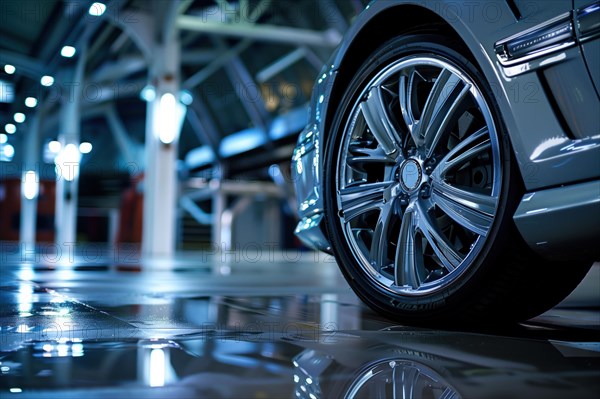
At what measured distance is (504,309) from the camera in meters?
2.11

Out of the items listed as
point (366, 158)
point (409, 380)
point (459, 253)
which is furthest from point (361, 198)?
point (409, 380)

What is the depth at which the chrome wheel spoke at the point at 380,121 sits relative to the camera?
92.6 inches

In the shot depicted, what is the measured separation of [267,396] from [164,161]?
44.1 feet

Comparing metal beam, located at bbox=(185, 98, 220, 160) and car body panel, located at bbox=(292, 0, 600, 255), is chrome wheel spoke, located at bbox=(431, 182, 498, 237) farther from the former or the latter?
metal beam, located at bbox=(185, 98, 220, 160)

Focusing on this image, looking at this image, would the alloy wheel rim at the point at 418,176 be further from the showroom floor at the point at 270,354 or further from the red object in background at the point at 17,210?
the red object in background at the point at 17,210

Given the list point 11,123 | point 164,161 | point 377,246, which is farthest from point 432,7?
point 11,123

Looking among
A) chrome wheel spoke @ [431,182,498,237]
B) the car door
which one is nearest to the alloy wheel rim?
chrome wheel spoke @ [431,182,498,237]

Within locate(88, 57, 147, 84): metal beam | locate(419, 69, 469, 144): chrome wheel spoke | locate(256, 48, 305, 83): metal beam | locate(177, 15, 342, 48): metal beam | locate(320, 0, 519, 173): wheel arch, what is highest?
Result: locate(256, 48, 305, 83): metal beam

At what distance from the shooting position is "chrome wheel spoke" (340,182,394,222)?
238 centimetres

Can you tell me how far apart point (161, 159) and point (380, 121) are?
40.2ft

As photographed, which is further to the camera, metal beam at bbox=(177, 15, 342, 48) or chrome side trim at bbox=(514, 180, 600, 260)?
metal beam at bbox=(177, 15, 342, 48)

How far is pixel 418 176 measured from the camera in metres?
2.22

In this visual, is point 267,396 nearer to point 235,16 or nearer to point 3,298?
point 3,298

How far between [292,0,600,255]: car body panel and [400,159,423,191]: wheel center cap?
0.40 m
